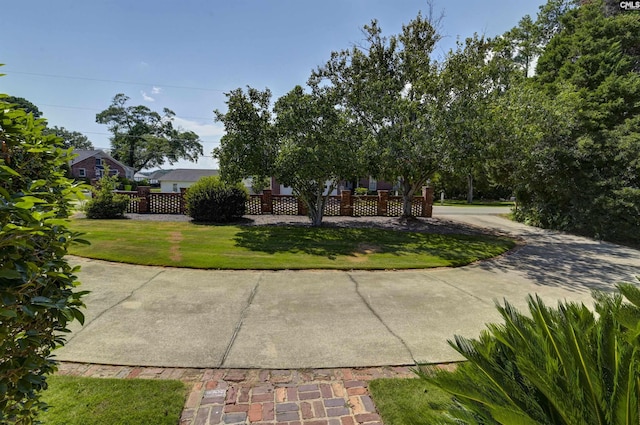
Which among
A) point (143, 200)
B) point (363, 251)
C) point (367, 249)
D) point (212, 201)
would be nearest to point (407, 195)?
point (367, 249)

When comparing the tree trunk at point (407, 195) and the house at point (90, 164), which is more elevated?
the house at point (90, 164)

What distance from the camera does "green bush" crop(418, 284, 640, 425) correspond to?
52.4 inches

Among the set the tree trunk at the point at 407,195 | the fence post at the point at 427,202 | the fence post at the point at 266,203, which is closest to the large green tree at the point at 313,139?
the tree trunk at the point at 407,195

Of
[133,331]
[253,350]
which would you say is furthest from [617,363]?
[133,331]

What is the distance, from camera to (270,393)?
285 cm

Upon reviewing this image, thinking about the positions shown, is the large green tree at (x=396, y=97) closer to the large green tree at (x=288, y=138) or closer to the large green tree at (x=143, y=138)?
the large green tree at (x=288, y=138)

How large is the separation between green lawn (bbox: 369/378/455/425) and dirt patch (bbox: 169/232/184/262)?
5.72m

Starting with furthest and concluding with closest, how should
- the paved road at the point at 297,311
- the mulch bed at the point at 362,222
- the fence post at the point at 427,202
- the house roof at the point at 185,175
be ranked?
1. the house roof at the point at 185,175
2. the fence post at the point at 427,202
3. the mulch bed at the point at 362,222
4. the paved road at the point at 297,311

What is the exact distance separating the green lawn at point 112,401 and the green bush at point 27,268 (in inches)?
36.2

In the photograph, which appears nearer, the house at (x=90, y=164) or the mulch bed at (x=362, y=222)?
the mulch bed at (x=362, y=222)

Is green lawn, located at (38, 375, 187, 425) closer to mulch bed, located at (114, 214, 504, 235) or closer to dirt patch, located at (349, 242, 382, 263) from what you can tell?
dirt patch, located at (349, 242, 382, 263)

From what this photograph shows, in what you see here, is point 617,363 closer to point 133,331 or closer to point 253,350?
point 253,350

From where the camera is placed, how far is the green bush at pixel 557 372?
4.37 feet

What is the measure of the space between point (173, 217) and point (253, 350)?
41.3 ft
